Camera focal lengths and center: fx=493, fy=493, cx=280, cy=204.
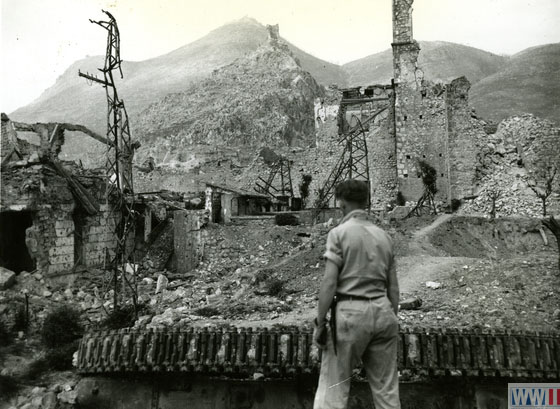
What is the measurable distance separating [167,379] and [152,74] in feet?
271

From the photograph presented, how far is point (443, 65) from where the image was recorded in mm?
68500

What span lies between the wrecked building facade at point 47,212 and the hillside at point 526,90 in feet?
84.6

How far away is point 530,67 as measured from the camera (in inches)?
1581

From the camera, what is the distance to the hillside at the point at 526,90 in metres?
33.6

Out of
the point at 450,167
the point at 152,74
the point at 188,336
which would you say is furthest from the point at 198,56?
the point at 188,336

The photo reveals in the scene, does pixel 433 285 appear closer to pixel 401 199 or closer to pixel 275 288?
pixel 275 288

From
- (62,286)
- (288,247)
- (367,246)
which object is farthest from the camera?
(288,247)

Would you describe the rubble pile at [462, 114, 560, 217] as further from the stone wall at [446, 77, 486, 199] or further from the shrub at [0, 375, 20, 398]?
the shrub at [0, 375, 20, 398]

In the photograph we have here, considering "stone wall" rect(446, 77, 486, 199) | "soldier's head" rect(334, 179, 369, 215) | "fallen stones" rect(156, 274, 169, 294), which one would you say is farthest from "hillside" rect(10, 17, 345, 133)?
"soldier's head" rect(334, 179, 369, 215)

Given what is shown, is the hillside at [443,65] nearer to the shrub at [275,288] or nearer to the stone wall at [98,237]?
the stone wall at [98,237]

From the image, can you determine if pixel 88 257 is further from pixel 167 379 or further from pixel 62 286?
pixel 167 379

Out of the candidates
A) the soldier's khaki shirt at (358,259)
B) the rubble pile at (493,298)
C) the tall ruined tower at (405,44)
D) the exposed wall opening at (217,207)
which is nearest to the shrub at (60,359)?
the rubble pile at (493,298)

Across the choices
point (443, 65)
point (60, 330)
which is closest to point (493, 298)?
point (60, 330)

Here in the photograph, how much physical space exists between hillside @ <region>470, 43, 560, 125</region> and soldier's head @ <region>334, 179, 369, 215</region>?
31.0 meters
